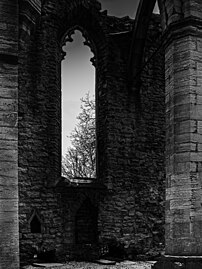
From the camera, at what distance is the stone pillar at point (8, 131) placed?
5.66 metres

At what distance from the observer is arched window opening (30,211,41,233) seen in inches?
420

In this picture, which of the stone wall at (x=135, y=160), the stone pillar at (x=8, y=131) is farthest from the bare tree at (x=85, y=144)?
the stone pillar at (x=8, y=131)

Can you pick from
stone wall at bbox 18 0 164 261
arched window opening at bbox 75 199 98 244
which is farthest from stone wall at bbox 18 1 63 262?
arched window opening at bbox 75 199 98 244

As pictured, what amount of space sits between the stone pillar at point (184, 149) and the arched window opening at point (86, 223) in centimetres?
393

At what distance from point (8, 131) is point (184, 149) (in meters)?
2.70

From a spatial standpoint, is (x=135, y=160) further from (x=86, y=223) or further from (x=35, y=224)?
(x=35, y=224)

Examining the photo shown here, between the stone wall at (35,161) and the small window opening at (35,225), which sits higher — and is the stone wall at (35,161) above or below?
above

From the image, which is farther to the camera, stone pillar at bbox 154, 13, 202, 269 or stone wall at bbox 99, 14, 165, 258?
stone wall at bbox 99, 14, 165, 258

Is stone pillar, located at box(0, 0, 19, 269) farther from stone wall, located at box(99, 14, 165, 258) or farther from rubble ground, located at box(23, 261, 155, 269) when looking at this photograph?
stone wall, located at box(99, 14, 165, 258)

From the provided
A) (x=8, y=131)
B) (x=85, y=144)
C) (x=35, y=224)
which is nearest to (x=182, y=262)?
(x=8, y=131)

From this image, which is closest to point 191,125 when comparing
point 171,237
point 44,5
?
point 171,237

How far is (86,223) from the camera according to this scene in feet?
37.1

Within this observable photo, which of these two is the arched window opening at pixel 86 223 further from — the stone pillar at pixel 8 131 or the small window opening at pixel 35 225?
the stone pillar at pixel 8 131

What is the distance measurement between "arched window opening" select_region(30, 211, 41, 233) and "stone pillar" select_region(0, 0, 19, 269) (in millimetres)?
5004
